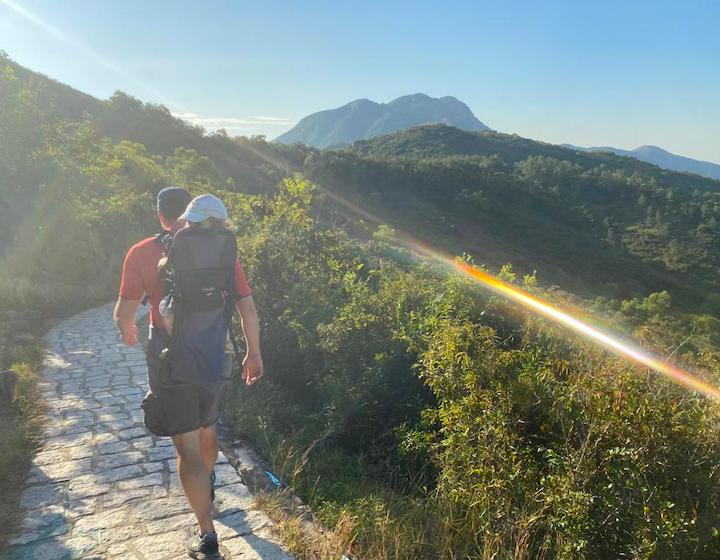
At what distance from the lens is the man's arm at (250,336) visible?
271 cm

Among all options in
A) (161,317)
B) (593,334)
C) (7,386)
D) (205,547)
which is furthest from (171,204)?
(593,334)

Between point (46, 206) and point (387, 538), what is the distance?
11515 mm

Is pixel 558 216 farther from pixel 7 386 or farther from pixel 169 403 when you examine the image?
pixel 169 403

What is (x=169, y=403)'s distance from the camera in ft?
8.05

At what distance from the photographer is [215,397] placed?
2600 millimetres

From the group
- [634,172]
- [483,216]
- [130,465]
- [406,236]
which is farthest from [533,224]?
[130,465]

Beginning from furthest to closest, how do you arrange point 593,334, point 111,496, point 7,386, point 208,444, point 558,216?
point 558,216 < point 7,386 < point 593,334 < point 111,496 < point 208,444

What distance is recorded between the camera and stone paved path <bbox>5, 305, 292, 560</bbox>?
2.76 metres

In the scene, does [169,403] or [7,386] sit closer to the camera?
[169,403]

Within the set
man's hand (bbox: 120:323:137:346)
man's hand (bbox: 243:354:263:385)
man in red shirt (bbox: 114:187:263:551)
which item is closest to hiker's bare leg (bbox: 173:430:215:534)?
man in red shirt (bbox: 114:187:263:551)

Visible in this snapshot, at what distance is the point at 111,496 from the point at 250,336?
1.68 m

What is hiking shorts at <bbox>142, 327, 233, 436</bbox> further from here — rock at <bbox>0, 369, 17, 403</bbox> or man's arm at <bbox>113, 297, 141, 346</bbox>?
rock at <bbox>0, 369, 17, 403</bbox>

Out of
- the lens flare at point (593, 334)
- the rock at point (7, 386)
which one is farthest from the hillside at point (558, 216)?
the rock at point (7, 386)

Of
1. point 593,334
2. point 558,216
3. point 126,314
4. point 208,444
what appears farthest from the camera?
point 558,216
